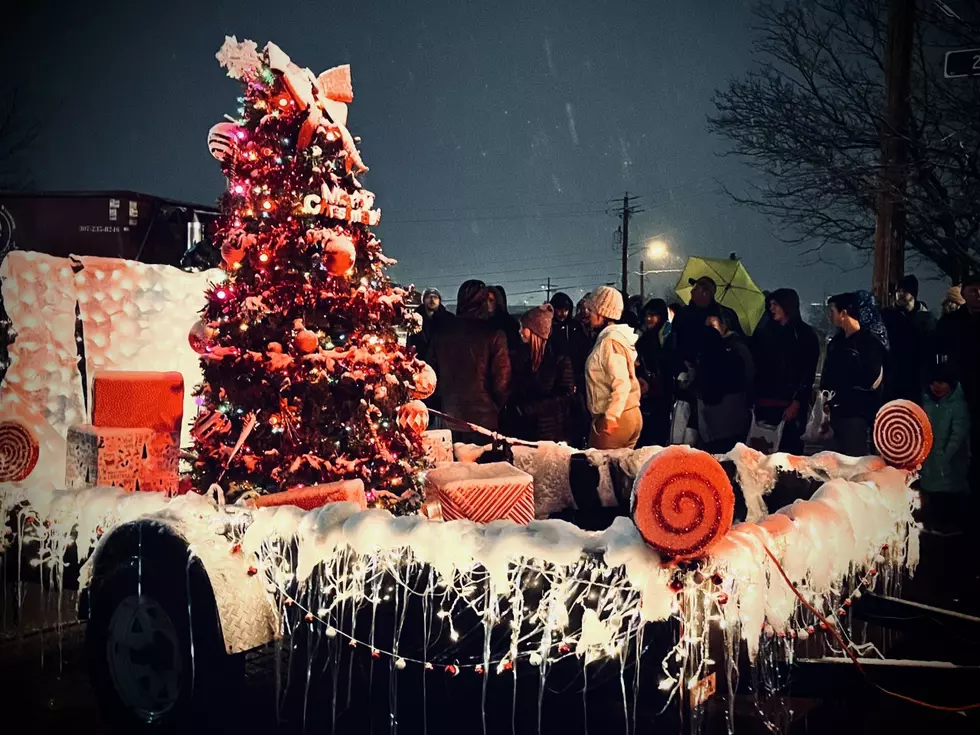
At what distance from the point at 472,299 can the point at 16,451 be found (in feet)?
13.7

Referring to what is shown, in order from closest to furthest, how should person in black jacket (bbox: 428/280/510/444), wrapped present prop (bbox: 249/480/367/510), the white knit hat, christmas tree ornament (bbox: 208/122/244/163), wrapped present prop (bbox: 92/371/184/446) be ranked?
wrapped present prop (bbox: 249/480/367/510) < christmas tree ornament (bbox: 208/122/244/163) < wrapped present prop (bbox: 92/371/184/446) < the white knit hat < person in black jacket (bbox: 428/280/510/444)

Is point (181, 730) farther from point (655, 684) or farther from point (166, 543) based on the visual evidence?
point (655, 684)

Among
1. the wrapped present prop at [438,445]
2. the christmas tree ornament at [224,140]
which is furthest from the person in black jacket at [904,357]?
the christmas tree ornament at [224,140]

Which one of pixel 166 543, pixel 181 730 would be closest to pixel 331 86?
pixel 166 543

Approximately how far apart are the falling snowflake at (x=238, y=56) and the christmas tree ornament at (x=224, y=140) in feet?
0.99

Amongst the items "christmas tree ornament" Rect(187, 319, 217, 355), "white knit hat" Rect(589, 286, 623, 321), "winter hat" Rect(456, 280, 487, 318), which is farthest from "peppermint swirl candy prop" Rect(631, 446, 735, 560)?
"winter hat" Rect(456, 280, 487, 318)

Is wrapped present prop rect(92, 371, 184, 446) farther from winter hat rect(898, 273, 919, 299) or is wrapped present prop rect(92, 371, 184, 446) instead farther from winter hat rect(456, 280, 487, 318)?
winter hat rect(898, 273, 919, 299)

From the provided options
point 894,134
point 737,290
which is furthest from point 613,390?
point 737,290

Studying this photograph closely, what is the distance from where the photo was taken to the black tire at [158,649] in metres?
3.88

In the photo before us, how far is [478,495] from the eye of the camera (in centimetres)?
498

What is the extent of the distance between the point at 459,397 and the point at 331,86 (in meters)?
3.11

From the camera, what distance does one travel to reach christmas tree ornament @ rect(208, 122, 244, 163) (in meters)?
5.32

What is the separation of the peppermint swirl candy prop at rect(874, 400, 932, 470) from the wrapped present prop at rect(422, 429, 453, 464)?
2656 millimetres

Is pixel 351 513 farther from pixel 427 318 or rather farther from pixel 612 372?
pixel 427 318
